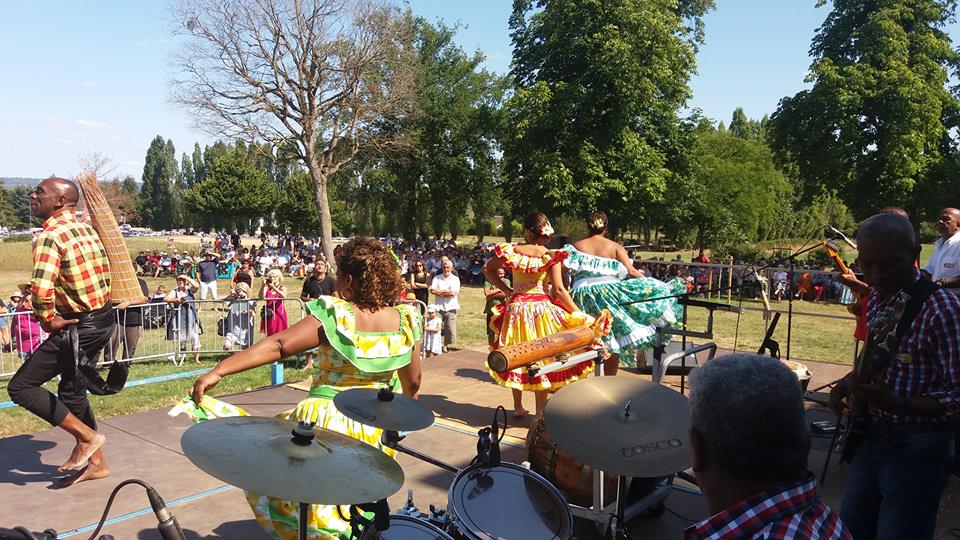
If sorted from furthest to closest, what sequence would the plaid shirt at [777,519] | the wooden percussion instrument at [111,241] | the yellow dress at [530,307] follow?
1. the yellow dress at [530,307]
2. the wooden percussion instrument at [111,241]
3. the plaid shirt at [777,519]

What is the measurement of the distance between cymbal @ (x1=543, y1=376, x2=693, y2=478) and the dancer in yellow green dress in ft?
3.10

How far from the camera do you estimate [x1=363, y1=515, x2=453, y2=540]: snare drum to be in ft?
9.50

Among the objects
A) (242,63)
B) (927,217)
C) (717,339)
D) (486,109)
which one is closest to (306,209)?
(486,109)

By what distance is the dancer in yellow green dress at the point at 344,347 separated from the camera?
319 centimetres

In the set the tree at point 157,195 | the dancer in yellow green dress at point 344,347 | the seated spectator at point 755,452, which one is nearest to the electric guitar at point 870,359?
the seated spectator at point 755,452

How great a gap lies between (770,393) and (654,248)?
5083cm

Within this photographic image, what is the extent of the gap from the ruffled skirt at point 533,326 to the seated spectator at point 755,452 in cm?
470

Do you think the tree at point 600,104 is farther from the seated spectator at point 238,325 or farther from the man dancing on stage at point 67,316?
the man dancing on stage at point 67,316

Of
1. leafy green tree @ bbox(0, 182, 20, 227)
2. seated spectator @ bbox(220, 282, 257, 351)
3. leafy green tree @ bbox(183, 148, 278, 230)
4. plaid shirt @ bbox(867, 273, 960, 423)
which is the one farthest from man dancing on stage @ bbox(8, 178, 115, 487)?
leafy green tree @ bbox(0, 182, 20, 227)

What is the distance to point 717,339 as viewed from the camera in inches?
528

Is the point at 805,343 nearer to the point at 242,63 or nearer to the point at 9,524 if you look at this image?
the point at 9,524

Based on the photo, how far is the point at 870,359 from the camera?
110 inches

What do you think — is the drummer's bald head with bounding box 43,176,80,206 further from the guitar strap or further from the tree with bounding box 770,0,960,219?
the tree with bounding box 770,0,960,219

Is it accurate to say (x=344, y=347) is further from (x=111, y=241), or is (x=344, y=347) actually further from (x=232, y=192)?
(x=232, y=192)
